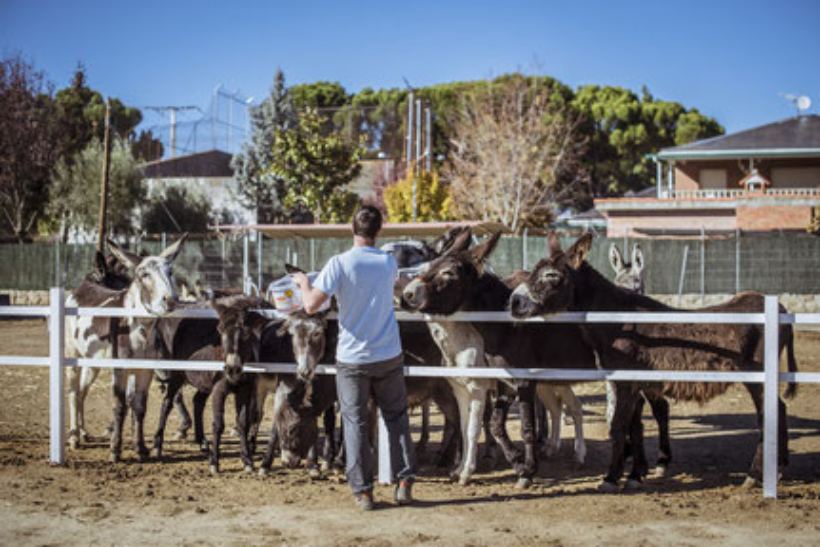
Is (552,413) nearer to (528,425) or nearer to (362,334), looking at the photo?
(528,425)

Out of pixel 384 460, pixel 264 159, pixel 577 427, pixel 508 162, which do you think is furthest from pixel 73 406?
pixel 264 159

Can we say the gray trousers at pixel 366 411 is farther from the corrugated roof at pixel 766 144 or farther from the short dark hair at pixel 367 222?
the corrugated roof at pixel 766 144

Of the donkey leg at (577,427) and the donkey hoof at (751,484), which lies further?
the donkey leg at (577,427)

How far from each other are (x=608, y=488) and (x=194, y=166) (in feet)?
196

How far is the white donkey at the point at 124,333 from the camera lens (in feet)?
28.5

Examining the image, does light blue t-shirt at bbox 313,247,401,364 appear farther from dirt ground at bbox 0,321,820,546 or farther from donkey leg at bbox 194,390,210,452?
donkey leg at bbox 194,390,210,452

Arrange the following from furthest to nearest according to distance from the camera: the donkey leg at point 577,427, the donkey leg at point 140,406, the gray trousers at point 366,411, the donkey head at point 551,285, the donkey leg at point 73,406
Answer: the donkey leg at point 73,406
the donkey leg at point 577,427
the donkey leg at point 140,406
the donkey head at point 551,285
the gray trousers at point 366,411

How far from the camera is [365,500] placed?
6785 millimetres

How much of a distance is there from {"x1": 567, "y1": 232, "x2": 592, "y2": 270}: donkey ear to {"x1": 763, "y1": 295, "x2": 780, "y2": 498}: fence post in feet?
5.05

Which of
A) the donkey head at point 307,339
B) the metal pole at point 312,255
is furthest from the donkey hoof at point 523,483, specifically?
the metal pole at point 312,255

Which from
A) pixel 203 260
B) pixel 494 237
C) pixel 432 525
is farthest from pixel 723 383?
→ pixel 203 260

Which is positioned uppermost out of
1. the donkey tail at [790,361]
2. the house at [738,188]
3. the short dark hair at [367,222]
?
the house at [738,188]

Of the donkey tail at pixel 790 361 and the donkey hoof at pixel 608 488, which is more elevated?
the donkey tail at pixel 790 361

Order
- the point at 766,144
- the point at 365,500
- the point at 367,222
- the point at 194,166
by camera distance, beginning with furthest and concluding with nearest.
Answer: the point at 194,166 < the point at 766,144 < the point at 365,500 < the point at 367,222
